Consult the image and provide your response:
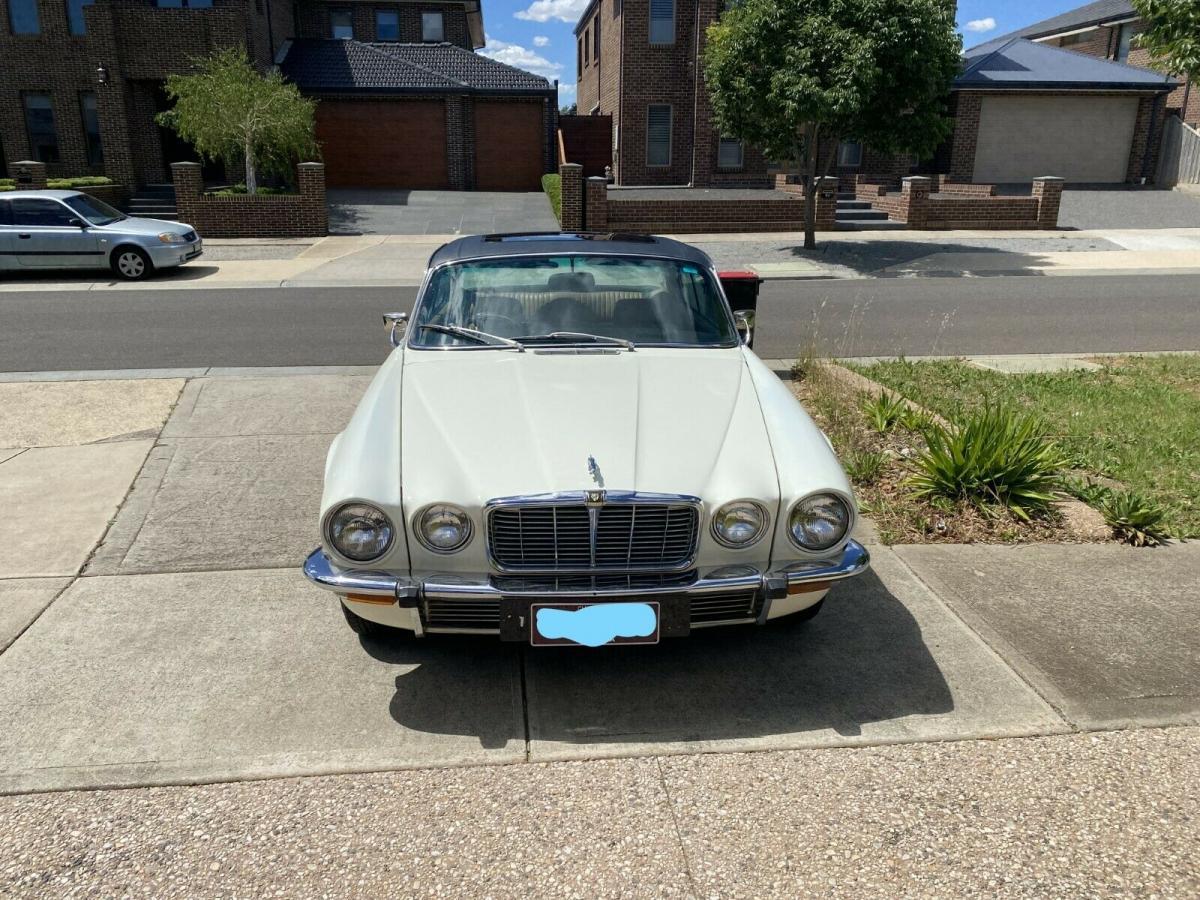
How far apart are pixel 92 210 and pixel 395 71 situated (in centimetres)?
1560

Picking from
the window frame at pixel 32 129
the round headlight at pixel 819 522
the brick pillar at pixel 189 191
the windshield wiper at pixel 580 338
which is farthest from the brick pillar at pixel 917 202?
the window frame at pixel 32 129

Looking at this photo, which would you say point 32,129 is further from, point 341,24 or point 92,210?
point 341,24

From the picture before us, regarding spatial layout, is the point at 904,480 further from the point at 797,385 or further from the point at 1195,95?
the point at 1195,95

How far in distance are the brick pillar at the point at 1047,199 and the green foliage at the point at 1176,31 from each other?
1538 cm

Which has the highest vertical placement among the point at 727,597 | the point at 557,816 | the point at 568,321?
the point at 568,321

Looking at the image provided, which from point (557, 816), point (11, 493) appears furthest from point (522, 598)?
point (11, 493)

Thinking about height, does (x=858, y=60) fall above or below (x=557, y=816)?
above

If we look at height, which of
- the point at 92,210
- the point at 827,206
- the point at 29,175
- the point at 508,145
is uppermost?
the point at 508,145

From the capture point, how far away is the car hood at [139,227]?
15.9 m

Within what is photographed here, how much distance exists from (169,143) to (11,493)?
80.8 feet

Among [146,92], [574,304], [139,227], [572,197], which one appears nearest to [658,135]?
[572,197]

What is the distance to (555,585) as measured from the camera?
11.1 ft

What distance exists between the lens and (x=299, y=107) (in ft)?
75.8

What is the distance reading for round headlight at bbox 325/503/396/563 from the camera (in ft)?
11.1
